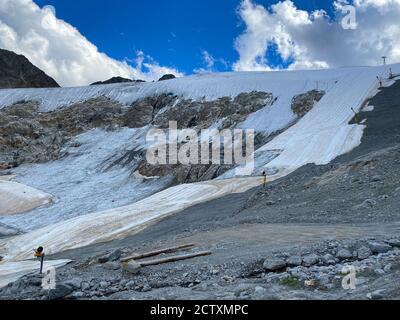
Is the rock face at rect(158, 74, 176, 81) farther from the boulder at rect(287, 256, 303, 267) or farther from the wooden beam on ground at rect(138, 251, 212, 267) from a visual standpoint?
the boulder at rect(287, 256, 303, 267)

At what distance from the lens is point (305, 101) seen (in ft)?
158

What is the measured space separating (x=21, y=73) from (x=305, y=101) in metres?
71.0

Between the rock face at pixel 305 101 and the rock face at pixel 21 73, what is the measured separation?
213 feet

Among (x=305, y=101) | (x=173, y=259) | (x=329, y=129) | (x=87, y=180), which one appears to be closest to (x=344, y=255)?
(x=173, y=259)

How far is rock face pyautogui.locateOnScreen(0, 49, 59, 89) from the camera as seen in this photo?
95.4 meters

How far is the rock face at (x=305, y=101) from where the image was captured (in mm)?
46562

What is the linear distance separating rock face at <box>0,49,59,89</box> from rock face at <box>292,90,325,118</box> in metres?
65.1

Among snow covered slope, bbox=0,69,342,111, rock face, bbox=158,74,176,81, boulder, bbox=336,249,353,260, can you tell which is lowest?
boulder, bbox=336,249,353,260

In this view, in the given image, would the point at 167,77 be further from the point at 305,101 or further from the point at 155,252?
the point at 155,252

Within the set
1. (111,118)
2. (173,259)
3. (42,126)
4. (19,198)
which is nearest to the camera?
(173,259)

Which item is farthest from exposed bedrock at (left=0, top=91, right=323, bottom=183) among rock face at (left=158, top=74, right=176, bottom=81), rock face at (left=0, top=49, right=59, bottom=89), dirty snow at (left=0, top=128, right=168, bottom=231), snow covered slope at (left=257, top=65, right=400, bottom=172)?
rock face at (left=158, top=74, right=176, bottom=81)

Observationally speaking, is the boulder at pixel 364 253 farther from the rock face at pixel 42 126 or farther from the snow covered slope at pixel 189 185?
the rock face at pixel 42 126

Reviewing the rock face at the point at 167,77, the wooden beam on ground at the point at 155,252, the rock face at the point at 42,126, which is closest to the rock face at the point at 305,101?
the rock face at the point at 42,126

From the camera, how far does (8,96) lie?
6981 centimetres
